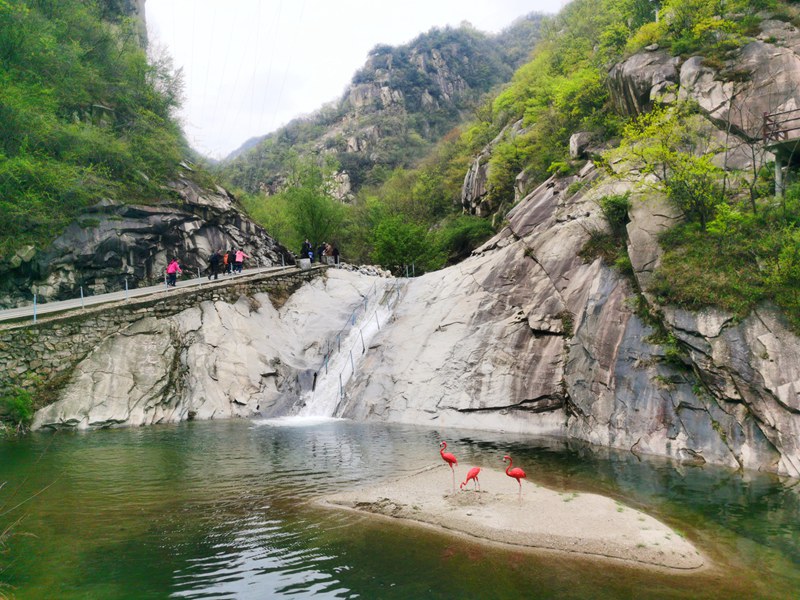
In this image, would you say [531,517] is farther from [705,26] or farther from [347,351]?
[705,26]

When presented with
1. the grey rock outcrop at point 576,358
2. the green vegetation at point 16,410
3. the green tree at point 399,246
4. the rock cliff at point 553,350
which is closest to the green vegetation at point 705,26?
the rock cliff at point 553,350

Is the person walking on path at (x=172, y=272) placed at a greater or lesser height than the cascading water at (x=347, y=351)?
greater

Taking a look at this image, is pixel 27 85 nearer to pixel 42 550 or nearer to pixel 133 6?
pixel 133 6

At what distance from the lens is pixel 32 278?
86.7 feet

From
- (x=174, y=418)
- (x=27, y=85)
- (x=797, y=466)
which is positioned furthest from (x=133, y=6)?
(x=797, y=466)

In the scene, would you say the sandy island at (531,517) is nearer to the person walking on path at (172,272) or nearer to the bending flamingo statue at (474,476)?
the bending flamingo statue at (474,476)

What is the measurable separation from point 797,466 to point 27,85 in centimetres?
3710

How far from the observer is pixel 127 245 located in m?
29.8

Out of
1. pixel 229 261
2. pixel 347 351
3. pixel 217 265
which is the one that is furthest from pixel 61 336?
pixel 347 351

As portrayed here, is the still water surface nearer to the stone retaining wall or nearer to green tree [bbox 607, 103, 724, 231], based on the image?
the stone retaining wall

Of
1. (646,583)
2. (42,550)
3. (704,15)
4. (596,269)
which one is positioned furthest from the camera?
(704,15)

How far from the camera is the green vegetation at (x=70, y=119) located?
84.8 feet

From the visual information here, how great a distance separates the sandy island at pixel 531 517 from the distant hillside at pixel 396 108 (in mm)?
83727

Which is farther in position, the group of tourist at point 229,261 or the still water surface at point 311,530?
the group of tourist at point 229,261
